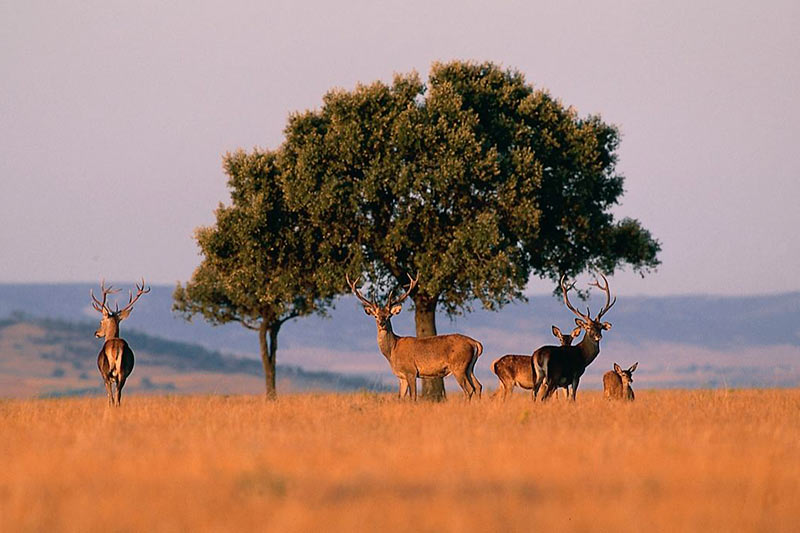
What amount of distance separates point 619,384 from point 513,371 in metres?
3.59

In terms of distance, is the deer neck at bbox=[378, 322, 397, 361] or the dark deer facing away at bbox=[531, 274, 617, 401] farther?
the deer neck at bbox=[378, 322, 397, 361]

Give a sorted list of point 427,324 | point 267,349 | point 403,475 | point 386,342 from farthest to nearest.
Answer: point 267,349 → point 427,324 → point 386,342 → point 403,475

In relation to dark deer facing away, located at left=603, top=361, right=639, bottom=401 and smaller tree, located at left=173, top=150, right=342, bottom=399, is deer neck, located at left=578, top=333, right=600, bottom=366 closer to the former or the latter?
dark deer facing away, located at left=603, top=361, right=639, bottom=401

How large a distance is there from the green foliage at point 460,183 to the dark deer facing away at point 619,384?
3897mm

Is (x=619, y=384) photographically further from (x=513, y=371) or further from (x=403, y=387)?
(x=403, y=387)

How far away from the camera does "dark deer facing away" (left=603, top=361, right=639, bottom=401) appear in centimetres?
3100

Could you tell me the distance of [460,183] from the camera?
33.0m

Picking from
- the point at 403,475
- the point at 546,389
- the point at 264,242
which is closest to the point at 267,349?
the point at 264,242

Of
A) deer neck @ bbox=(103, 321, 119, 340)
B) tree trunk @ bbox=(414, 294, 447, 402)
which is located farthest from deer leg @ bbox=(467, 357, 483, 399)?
deer neck @ bbox=(103, 321, 119, 340)

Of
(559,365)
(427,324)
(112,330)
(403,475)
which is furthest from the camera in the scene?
(427,324)

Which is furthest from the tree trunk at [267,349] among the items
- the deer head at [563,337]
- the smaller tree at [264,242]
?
the deer head at [563,337]

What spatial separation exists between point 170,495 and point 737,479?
6129mm

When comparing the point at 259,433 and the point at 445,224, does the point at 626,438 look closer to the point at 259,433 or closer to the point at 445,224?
the point at 259,433

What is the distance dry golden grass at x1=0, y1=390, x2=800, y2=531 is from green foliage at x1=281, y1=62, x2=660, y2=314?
1251cm
